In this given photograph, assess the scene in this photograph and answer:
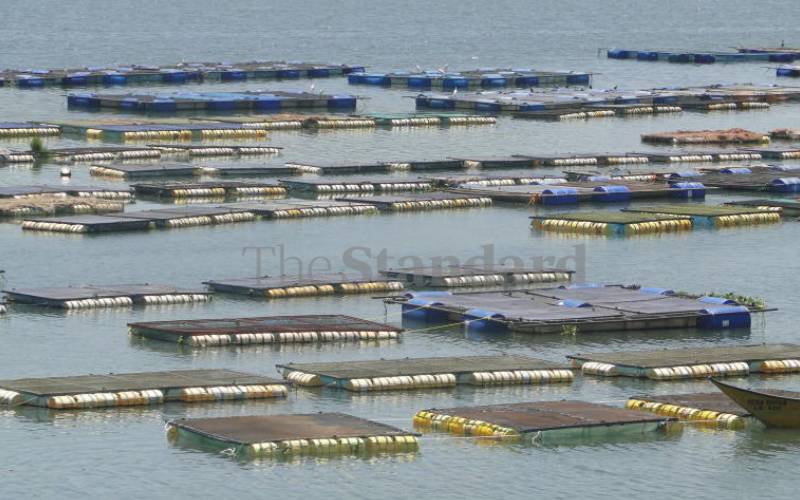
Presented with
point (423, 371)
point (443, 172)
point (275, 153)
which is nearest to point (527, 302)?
point (423, 371)

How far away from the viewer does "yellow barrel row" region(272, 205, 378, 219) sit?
10100 centimetres

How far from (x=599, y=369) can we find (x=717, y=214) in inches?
1590

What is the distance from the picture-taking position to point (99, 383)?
194ft

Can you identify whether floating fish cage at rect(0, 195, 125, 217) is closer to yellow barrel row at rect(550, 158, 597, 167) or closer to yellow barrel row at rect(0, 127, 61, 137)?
yellow barrel row at rect(550, 158, 597, 167)

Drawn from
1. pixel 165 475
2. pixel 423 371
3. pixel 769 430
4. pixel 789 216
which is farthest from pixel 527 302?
pixel 789 216

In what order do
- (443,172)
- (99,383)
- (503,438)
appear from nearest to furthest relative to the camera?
1. (503,438)
2. (99,383)
3. (443,172)

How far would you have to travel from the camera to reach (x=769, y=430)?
56.3 meters

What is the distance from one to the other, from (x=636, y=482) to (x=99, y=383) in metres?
16.7

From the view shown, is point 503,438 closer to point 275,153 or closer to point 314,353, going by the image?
point 314,353

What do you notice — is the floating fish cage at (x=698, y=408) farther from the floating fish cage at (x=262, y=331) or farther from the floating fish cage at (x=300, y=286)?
the floating fish cage at (x=300, y=286)

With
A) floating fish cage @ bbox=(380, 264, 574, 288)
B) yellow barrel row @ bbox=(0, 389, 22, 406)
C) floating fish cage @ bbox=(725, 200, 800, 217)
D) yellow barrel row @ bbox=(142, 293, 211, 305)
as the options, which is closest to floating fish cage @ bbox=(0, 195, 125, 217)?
floating fish cage @ bbox=(380, 264, 574, 288)

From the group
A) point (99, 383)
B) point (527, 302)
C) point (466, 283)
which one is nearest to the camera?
point (99, 383)

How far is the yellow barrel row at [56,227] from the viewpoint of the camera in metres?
93.5

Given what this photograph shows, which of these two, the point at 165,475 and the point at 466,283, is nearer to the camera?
the point at 165,475
